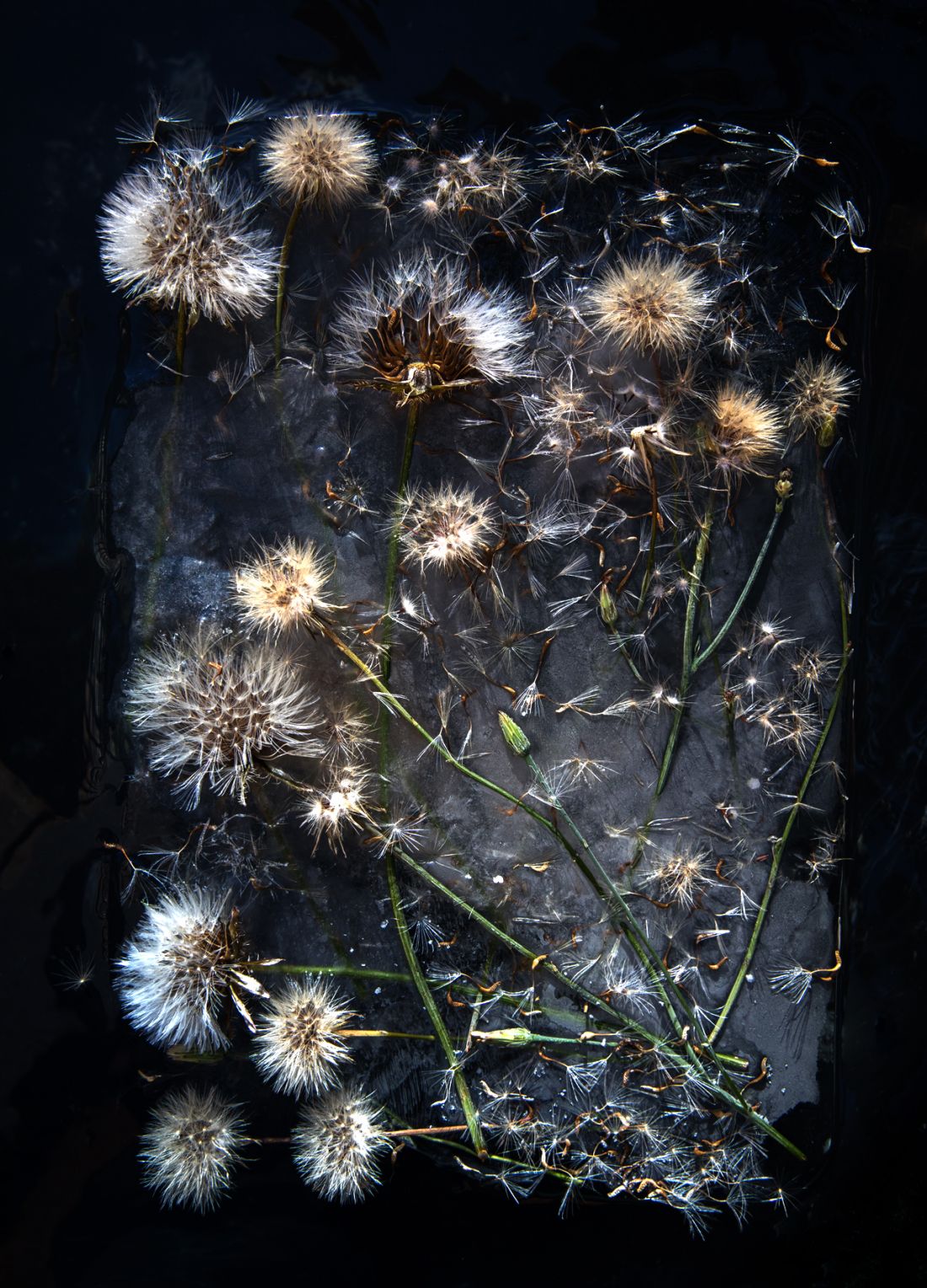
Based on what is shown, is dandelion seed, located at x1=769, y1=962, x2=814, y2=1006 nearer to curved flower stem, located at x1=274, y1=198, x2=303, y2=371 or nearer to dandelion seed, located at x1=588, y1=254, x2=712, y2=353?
dandelion seed, located at x1=588, y1=254, x2=712, y2=353

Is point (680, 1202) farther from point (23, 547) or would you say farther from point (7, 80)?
point (7, 80)

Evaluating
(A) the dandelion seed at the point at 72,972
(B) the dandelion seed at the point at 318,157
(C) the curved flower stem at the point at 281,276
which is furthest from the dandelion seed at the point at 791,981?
(B) the dandelion seed at the point at 318,157

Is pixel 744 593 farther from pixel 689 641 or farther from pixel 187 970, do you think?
pixel 187 970

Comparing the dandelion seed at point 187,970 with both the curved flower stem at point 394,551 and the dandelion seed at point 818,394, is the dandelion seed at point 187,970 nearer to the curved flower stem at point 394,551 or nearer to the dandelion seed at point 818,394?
the curved flower stem at point 394,551

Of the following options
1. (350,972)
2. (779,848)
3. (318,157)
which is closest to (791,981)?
(779,848)

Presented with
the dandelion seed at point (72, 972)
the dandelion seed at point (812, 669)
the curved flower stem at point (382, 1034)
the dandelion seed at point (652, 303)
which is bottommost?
the curved flower stem at point (382, 1034)

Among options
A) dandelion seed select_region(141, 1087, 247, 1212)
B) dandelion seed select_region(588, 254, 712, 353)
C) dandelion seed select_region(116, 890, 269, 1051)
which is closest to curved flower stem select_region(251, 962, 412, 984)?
dandelion seed select_region(116, 890, 269, 1051)
